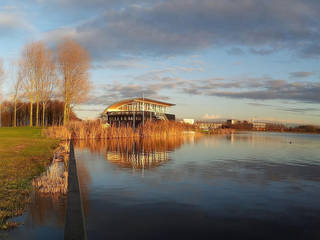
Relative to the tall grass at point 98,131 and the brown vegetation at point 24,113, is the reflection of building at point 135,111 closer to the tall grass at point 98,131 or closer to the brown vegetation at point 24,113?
the brown vegetation at point 24,113

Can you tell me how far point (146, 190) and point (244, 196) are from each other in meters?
2.15

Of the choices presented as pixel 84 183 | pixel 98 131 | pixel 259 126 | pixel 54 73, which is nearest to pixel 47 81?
pixel 54 73

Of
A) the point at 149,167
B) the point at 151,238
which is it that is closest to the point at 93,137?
the point at 149,167

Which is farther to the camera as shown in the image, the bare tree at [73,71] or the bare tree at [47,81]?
the bare tree at [47,81]

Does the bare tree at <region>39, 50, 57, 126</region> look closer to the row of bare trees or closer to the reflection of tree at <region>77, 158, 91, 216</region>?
the row of bare trees

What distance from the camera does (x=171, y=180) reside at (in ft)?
24.0

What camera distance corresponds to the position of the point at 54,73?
31453 mm

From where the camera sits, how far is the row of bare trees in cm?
2855

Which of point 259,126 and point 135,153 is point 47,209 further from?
point 259,126

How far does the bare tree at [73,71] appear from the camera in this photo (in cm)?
2831

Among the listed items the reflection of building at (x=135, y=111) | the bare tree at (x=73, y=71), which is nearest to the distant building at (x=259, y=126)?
the reflection of building at (x=135, y=111)

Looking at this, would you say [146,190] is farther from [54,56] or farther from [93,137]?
[54,56]

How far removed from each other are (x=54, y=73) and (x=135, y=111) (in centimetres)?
1363

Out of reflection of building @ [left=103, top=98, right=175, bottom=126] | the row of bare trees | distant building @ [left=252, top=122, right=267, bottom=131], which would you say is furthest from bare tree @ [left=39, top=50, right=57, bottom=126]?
distant building @ [left=252, top=122, right=267, bottom=131]
